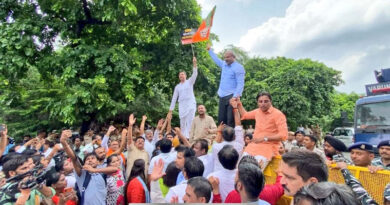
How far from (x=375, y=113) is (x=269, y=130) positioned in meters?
5.58

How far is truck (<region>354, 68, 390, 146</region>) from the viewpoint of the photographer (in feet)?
24.3

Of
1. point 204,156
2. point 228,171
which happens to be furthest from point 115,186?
point 228,171

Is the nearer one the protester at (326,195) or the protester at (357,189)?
the protester at (326,195)

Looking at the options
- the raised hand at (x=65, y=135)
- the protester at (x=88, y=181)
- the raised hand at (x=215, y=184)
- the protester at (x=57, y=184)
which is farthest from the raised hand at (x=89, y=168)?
the raised hand at (x=215, y=184)

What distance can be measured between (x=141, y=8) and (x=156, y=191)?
25.1 ft

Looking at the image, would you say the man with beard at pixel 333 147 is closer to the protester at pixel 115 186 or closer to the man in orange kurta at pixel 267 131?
the man in orange kurta at pixel 267 131

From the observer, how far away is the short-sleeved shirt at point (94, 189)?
371cm

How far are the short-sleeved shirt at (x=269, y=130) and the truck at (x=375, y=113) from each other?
509cm

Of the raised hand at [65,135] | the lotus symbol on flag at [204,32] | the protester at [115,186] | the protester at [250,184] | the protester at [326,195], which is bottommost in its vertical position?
the protester at [115,186]

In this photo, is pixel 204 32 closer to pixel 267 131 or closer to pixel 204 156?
pixel 204 156

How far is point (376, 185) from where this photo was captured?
7.95ft

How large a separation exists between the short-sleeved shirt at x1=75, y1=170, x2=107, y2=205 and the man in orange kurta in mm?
1963

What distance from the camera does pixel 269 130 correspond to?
144 inches

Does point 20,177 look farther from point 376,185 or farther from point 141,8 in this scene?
point 141,8
